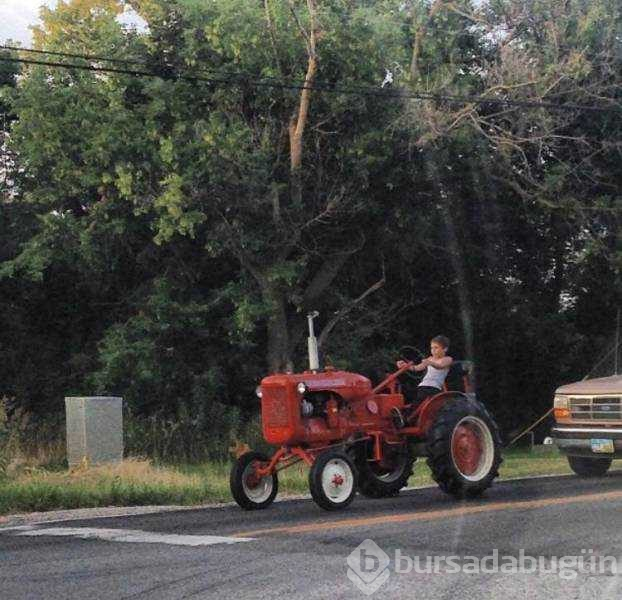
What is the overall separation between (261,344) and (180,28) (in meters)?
7.67

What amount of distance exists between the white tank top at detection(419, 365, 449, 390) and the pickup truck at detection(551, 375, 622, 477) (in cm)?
331

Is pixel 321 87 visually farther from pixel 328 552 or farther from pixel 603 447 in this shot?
pixel 328 552

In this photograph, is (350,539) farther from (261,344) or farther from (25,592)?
(261,344)

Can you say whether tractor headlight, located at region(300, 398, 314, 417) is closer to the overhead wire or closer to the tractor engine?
the tractor engine

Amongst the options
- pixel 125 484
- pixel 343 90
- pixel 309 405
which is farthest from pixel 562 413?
pixel 343 90

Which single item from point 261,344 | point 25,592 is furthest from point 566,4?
point 25,592

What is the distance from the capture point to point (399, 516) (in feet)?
36.4

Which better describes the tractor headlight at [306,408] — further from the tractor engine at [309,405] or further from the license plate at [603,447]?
the license plate at [603,447]

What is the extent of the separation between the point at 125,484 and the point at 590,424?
623cm

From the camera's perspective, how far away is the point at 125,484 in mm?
14492

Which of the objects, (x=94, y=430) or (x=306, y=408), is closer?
(x=306, y=408)

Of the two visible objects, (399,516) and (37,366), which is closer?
(399,516)

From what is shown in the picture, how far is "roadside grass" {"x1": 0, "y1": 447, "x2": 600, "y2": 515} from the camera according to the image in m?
13.5

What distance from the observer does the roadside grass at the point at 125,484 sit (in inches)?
531
